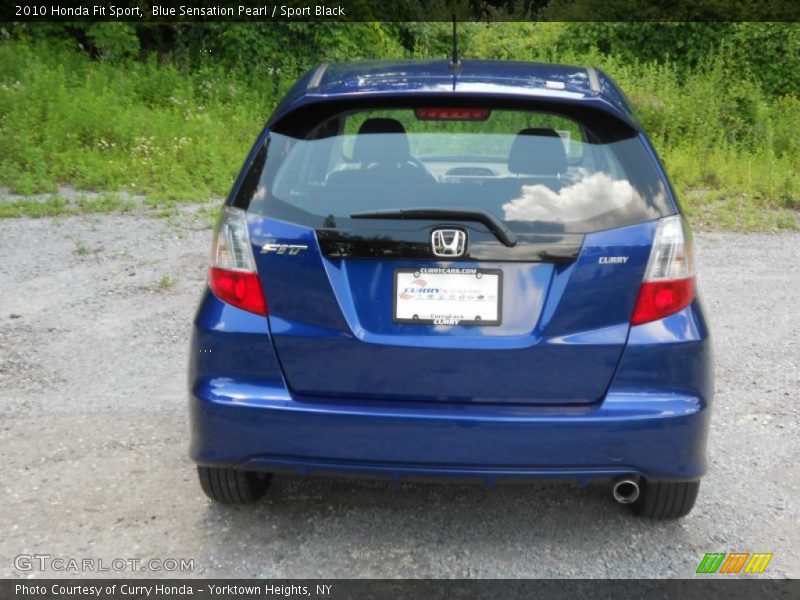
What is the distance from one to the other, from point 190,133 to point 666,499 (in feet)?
32.5

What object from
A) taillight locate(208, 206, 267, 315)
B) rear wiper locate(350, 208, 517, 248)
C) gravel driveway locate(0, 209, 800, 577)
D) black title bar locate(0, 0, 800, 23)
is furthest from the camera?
black title bar locate(0, 0, 800, 23)

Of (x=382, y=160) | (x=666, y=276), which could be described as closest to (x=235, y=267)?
(x=382, y=160)

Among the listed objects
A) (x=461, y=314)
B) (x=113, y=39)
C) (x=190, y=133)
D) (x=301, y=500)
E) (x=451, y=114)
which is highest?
(x=451, y=114)

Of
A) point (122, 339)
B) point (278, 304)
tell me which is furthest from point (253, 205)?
point (122, 339)

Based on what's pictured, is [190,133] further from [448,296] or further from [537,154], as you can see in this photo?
[448,296]

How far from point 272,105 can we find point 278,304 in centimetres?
1247

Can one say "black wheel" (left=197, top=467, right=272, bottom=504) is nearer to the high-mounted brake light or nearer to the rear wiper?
the rear wiper

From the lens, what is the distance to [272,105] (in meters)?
15.2

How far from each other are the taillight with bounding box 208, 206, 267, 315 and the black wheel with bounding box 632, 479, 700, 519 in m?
1.59

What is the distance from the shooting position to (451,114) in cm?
338

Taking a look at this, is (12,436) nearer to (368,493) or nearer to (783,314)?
(368,493)

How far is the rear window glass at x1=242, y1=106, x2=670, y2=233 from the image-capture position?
10.5ft

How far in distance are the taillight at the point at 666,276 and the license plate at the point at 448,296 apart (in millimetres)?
483

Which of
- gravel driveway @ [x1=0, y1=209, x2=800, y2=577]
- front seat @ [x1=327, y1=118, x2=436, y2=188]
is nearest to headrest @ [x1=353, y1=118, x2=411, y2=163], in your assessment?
front seat @ [x1=327, y1=118, x2=436, y2=188]
